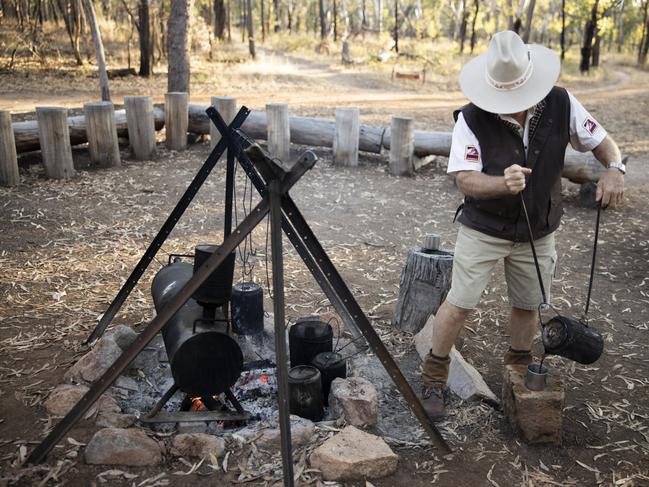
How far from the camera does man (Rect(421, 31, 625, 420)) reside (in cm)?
296

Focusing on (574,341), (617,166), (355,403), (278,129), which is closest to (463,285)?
(574,341)

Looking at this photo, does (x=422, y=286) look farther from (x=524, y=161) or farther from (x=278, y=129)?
(x=278, y=129)

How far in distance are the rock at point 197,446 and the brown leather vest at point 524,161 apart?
1727mm

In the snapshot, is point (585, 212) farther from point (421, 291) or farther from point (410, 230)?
point (421, 291)

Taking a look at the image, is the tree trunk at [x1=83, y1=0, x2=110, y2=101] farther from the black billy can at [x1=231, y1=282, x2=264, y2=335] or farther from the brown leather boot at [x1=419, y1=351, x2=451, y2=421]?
the brown leather boot at [x1=419, y1=351, x2=451, y2=421]

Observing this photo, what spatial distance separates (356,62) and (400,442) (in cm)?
2423

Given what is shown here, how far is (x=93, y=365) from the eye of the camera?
141 inches

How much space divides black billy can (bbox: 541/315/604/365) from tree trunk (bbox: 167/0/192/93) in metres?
10.2

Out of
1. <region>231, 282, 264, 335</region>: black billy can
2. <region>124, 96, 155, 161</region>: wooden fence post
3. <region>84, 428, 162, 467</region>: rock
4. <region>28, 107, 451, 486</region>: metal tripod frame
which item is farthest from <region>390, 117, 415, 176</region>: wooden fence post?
<region>84, 428, 162, 467</region>: rock

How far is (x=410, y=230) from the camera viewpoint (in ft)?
23.1

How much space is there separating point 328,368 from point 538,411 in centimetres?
117

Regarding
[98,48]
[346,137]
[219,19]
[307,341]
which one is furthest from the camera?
[219,19]

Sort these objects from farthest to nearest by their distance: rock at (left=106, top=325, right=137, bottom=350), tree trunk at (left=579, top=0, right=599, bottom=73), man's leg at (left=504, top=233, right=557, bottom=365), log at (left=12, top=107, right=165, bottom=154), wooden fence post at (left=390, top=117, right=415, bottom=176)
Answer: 1. tree trunk at (left=579, top=0, right=599, bottom=73)
2. wooden fence post at (left=390, top=117, right=415, bottom=176)
3. log at (left=12, top=107, right=165, bottom=154)
4. rock at (left=106, top=325, right=137, bottom=350)
5. man's leg at (left=504, top=233, right=557, bottom=365)

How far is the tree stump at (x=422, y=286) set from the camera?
4301mm
